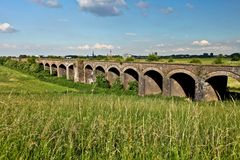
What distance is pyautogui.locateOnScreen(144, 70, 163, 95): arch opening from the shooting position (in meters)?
37.3

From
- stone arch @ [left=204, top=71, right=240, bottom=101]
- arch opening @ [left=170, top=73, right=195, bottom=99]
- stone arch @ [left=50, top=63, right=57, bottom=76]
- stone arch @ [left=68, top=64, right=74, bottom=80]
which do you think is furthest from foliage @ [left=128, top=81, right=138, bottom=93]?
stone arch @ [left=50, top=63, right=57, bottom=76]

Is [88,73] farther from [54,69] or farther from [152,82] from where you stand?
[54,69]

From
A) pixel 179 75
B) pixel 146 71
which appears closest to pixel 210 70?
pixel 179 75

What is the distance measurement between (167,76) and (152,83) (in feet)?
17.2

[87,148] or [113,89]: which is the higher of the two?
[87,148]

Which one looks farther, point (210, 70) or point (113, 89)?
point (113, 89)

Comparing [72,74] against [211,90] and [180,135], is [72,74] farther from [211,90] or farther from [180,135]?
[180,135]

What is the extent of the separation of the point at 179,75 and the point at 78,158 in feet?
104

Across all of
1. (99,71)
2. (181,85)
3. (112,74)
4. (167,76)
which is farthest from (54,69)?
(167,76)

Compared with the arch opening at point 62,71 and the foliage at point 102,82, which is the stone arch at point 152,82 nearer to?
the foliage at point 102,82

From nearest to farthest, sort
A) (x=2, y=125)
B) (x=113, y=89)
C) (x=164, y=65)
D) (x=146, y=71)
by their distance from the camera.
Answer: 1. (x=2, y=125)
2. (x=164, y=65)
3. (x=146, y=71)
4. (x=113, y=89)

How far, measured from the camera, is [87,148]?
309 centimetres

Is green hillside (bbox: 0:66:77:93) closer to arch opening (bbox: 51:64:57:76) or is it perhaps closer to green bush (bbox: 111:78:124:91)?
green bush (bbox: 111:78:124:91)

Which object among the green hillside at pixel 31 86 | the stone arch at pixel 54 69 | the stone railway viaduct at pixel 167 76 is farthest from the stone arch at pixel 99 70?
the stone arch at pixel 54 69
